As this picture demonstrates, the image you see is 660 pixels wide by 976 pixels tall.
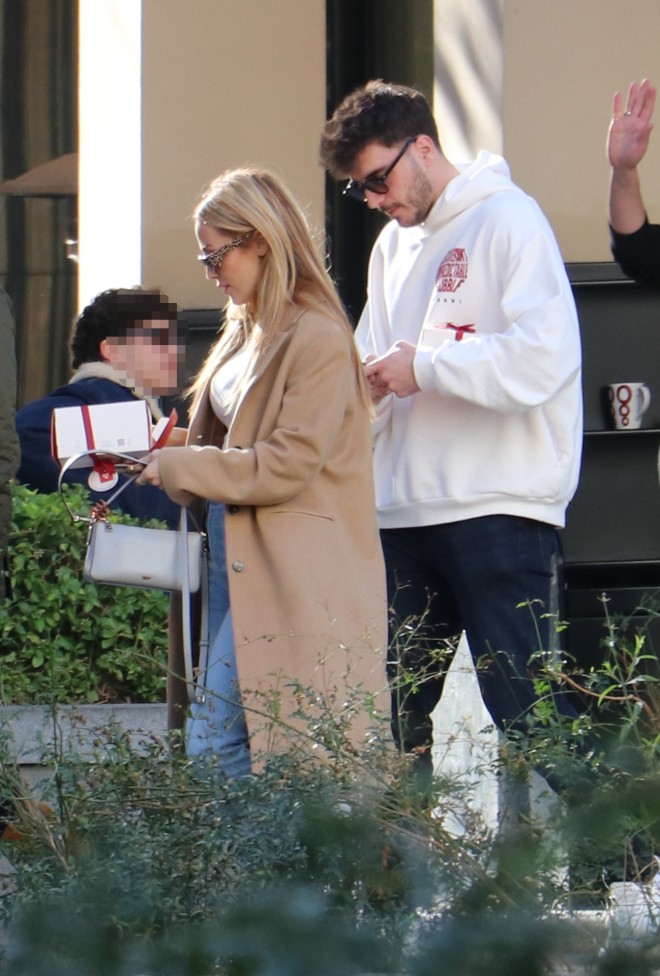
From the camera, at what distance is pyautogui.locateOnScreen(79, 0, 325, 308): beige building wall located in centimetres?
616

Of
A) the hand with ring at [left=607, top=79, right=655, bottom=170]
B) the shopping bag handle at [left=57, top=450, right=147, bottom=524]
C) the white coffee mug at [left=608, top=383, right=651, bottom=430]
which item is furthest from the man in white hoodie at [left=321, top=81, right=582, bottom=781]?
the white coffee mug at [left=608, top=383, right=651, bottom=430]

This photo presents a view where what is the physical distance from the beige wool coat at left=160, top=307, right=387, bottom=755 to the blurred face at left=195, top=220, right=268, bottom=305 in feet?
0.38

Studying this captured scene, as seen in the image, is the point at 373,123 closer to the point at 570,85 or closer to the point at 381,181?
the point at 381,181

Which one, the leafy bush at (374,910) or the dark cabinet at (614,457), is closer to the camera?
the leafy bush at (374,910)

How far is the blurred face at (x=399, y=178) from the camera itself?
3.75 meters

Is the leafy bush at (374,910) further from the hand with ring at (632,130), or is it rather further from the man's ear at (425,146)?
the hand with ring at (632,130)

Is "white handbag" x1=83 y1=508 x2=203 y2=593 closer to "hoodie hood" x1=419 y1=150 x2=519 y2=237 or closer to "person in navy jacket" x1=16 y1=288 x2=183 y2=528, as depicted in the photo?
"hoodie hood" x1=419 y1=150 x2=519 y2=237

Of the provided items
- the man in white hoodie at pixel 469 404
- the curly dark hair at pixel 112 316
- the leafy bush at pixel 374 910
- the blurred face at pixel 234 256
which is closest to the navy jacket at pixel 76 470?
the curly dark hair at pixel 112 316

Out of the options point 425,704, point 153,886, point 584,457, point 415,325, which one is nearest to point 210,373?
point 415,325

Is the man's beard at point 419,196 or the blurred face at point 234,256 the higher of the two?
the man's beard at point 419,196

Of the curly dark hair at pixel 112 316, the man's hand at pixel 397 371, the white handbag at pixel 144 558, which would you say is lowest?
the white handbag at pixel 144 558

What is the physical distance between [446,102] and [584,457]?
137 cm

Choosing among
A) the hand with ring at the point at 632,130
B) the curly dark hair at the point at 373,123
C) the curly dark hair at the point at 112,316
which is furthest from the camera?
the curly dark hair at the point at 112,316

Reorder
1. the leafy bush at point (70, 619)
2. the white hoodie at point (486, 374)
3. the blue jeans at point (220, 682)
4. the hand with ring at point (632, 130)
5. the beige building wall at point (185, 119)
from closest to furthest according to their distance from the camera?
the blue jeans at point (220, 682)
the white hoodie at point (486, 374)
the hand with ring at point (632, 130)
the leafy bush at point (70, 619)
the beige building wall at point (185, 119)
